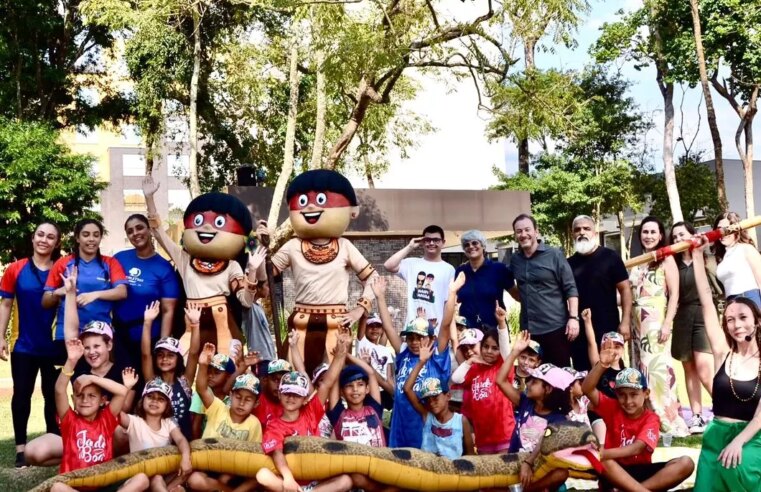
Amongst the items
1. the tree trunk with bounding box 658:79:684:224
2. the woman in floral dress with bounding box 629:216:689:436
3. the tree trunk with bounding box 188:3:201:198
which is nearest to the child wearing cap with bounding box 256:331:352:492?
the woman in floral dress with bounding box 629:216:689:436

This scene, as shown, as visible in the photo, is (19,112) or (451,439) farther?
(19,112)

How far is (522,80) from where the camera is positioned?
13000 millimetres

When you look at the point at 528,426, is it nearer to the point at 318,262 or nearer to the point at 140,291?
the point at 318,262

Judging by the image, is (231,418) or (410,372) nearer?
(231,418)

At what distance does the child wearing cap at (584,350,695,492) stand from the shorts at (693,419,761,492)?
0.51 feet

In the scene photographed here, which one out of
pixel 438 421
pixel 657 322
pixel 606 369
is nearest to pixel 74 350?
pixel 438 421

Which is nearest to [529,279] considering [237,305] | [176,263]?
[237,305]

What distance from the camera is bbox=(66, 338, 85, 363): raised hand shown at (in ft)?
14.4

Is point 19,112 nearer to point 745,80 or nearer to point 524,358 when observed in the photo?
point 524,358

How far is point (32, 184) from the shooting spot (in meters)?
14.6

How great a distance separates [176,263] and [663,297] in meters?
3.58

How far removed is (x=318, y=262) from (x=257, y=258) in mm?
428

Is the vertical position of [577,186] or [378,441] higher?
[577,186]

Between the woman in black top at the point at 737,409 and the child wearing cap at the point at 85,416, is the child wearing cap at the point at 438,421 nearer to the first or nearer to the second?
the woman in black top at the point at 737,409
